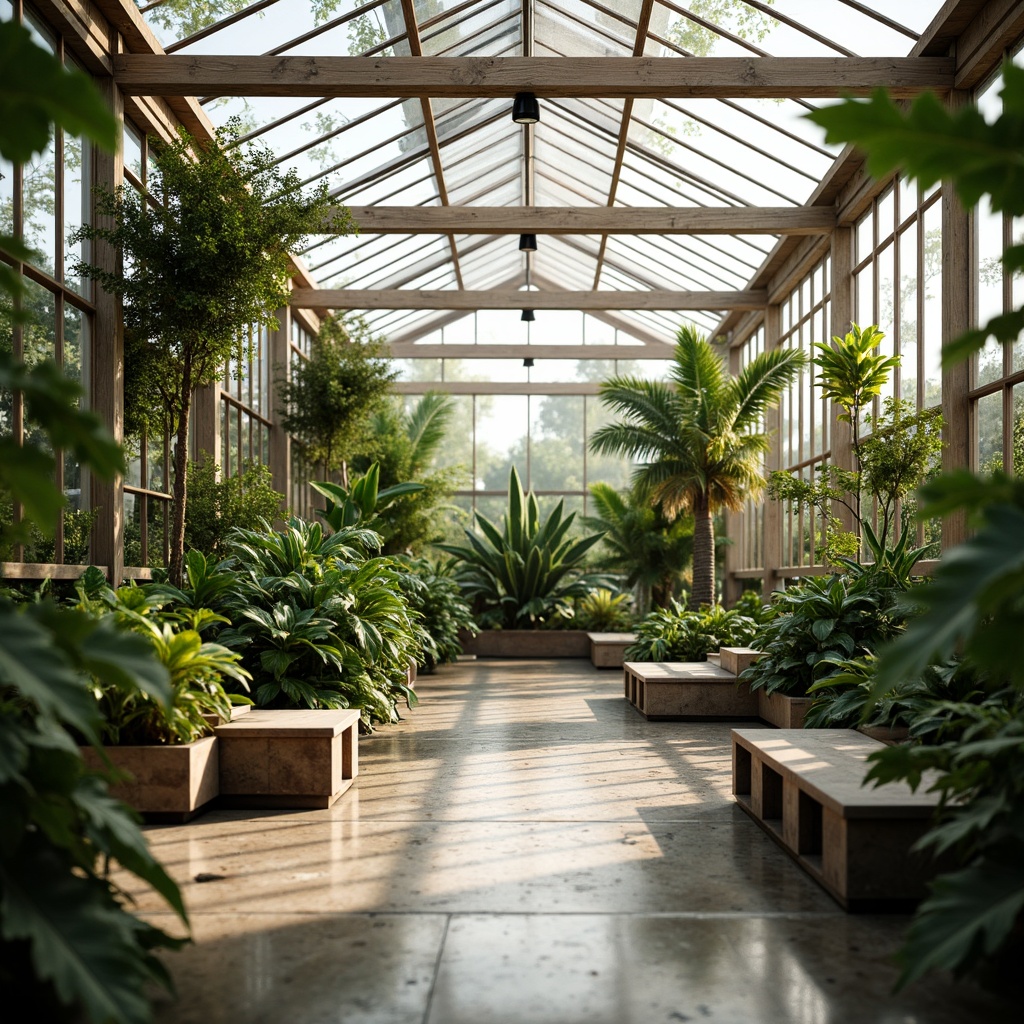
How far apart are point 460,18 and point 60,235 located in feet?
15.1

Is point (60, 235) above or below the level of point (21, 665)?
above

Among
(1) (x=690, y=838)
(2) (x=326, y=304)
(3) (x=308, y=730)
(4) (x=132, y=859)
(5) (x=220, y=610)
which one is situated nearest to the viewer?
(4) (x=132, y=859)

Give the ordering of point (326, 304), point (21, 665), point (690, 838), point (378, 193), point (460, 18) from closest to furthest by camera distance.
Result: 1. point (21, 665)
2. point (690, 838)
3. point (460, 18)
4. point (378, 193)
5. point (326, 304)

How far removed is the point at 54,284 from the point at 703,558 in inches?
347

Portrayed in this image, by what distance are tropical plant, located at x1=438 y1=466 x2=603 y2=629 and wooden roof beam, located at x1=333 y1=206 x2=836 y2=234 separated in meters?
4.85

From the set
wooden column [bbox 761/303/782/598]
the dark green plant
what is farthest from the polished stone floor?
wooden column [bbox 761/303/782/598]

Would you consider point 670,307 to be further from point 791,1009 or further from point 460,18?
point 791,1009

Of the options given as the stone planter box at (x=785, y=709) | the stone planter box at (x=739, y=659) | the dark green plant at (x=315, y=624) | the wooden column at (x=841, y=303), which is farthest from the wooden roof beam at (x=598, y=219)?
the stone planter box at (x=785, y=709)

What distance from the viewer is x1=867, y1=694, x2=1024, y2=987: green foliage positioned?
2.07 m

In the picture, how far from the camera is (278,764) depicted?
477 cm

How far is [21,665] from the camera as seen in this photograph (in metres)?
1.84

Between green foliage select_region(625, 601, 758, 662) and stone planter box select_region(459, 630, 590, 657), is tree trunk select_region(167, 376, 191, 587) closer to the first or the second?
green foliage select_region(625, 601, 758, 662)

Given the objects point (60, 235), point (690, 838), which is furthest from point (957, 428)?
point (60, 235)

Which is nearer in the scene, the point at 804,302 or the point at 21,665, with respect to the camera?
the point at 21,665
